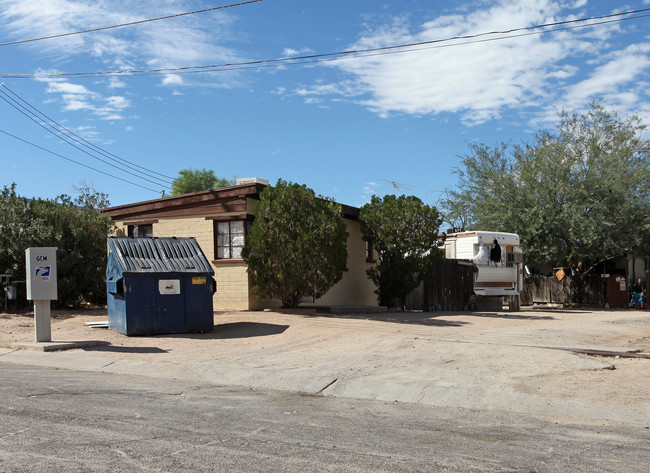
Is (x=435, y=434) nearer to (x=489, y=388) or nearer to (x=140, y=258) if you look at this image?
(x=489, y=388)

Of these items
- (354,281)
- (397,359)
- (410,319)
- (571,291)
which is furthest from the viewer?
(571,291)

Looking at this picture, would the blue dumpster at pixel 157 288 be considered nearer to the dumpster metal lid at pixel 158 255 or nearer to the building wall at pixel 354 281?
the dumpster metal lid at pixel 158 255

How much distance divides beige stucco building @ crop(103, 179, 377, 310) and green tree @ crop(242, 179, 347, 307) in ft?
4.15

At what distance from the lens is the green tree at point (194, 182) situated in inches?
2363

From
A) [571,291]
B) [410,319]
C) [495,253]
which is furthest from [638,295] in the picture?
[410,319]

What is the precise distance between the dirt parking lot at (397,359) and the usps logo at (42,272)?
133 centimetres

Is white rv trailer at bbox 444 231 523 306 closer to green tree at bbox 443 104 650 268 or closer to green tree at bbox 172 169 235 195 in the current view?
green tree at bbox 443 104 650 268

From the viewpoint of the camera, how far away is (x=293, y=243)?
1638 cm

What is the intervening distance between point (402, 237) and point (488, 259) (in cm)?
501

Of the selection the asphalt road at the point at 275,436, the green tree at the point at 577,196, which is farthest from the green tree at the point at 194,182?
the asphalt road at the point at 275,436

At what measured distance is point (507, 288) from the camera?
23.1m

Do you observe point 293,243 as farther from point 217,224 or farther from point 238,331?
point 217,224

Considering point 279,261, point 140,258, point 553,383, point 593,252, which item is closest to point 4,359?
point 140,258

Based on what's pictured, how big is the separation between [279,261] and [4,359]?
7.46m
